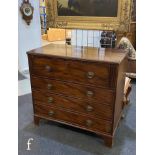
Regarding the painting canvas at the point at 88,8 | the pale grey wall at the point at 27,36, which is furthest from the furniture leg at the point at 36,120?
the pale grey wall at the point at 27,36

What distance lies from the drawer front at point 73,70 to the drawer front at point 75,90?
60 millimetres

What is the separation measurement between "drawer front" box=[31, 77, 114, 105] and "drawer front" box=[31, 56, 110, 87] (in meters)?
0.06

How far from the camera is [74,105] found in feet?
6.48

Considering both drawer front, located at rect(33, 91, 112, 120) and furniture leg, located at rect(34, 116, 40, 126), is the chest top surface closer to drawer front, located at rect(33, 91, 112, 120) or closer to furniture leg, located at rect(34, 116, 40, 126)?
drawer front, located at rect(33, 91, 112, 120)

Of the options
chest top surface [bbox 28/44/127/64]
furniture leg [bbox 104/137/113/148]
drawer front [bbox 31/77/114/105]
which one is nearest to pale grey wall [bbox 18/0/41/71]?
chest top surface [bbox 28/44/127/64]

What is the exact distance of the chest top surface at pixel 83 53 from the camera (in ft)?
5.70

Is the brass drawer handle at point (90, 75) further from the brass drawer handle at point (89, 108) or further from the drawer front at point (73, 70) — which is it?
the brass drawer handle at point (89, 108)

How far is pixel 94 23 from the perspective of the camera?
1.92 meters

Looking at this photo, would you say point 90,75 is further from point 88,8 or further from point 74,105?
point 88,8

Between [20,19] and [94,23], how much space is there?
7.93 ft

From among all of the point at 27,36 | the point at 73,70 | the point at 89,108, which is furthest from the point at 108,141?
the point at 27,36

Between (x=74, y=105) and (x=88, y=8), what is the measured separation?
1.00 m
